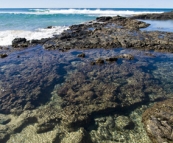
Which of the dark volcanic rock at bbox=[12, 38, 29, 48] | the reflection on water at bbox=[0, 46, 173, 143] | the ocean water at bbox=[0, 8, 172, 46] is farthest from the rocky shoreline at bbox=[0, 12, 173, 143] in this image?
the ocean water at bbox=[0, 8, 172, 46]

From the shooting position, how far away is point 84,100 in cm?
945

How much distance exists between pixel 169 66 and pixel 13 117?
12780 mm

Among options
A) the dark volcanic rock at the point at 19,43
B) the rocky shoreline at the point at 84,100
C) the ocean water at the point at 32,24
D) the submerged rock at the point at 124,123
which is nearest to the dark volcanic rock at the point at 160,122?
the rocky shoreline at the point at 84,100

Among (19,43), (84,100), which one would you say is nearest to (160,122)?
(84,100)

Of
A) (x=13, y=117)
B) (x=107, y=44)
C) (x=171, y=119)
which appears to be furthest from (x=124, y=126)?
(x=107, y=44)

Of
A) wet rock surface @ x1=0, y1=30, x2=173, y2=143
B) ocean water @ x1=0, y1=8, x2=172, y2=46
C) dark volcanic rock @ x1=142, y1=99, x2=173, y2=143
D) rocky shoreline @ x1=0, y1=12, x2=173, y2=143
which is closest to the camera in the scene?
dark volcanic rock @ x1=142, y1=99, x2=173, y2=143

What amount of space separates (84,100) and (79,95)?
59 cm

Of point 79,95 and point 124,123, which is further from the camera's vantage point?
point 79,95

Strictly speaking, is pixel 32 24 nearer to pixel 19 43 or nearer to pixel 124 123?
pixel 19 43

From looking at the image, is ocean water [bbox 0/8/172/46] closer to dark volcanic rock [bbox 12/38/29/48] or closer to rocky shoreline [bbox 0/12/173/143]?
dark volcanic rock [bbox 12/38/29/48]

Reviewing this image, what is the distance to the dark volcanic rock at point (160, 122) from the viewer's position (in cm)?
643

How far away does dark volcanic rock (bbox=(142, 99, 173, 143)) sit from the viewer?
6425 millimetres

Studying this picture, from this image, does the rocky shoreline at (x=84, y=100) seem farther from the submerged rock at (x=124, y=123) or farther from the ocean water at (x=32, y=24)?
the ocean water at (x=32, y=24)

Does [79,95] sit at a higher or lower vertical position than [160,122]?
lower
